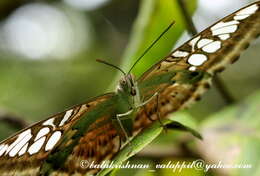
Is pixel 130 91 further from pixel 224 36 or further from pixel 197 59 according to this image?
pixel 224 36

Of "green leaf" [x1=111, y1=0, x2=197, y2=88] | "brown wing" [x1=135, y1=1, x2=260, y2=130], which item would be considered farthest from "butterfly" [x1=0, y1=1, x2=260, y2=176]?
"green leaf" [x1=111, y1=0, x2=197, y2=88]

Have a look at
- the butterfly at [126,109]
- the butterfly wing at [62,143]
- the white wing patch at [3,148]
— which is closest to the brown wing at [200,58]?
the butterfly at [126,109]

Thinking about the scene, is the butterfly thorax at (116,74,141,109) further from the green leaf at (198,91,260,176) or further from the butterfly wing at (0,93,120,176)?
the green leaf at (198,91,260,176)

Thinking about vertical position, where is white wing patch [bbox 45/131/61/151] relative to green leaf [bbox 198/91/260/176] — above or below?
above

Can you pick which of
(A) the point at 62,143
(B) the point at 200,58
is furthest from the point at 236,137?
(A) the point at 62,143

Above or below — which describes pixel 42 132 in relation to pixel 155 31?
below

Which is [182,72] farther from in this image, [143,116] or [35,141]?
[35,141]
